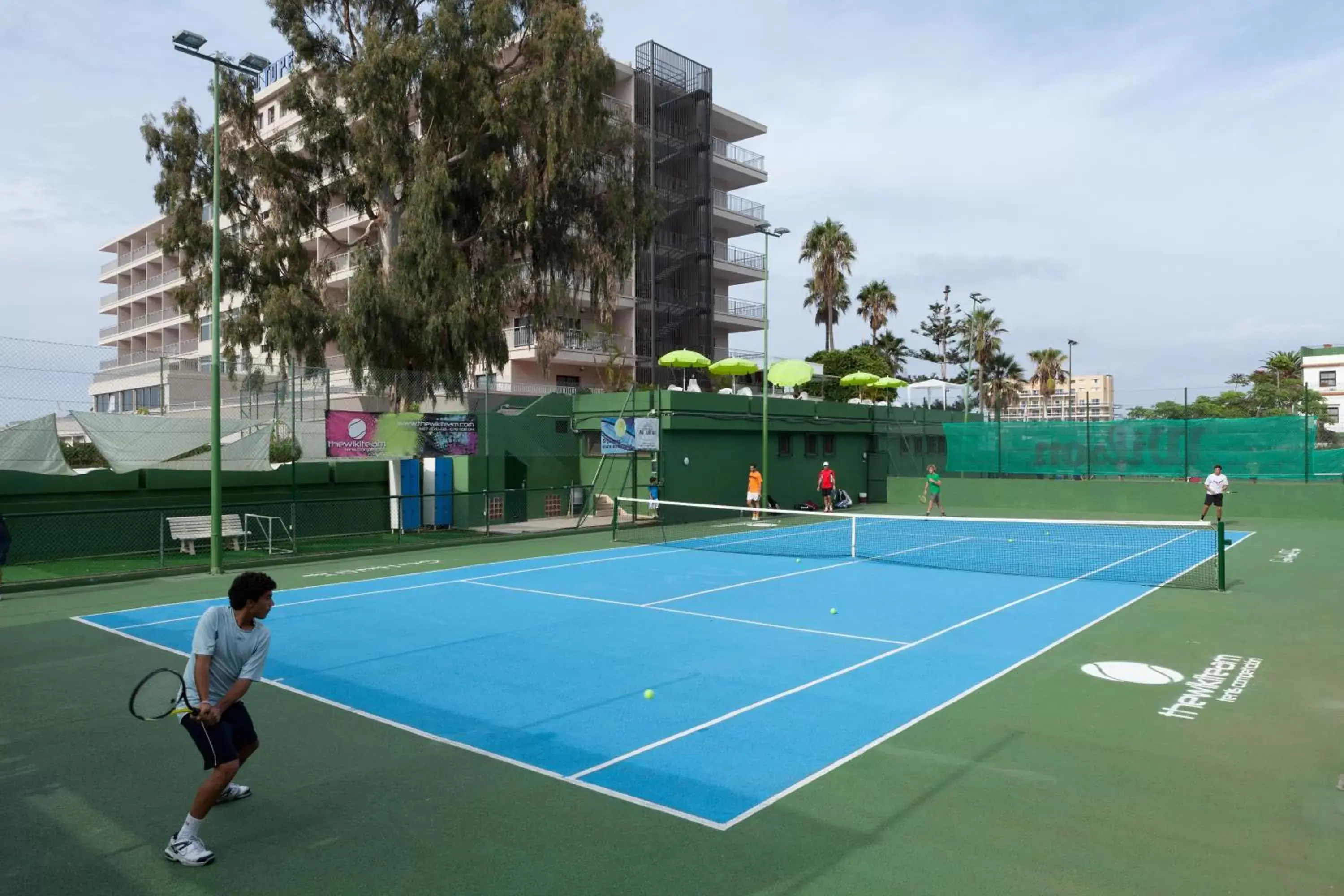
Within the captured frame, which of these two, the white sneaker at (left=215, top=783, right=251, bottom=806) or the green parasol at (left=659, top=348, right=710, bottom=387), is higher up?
the green parasol at (left=659, top=348, right=710, bottom=387)

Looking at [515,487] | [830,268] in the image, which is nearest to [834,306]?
[830,268]

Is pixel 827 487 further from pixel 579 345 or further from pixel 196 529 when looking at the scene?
pixel 579 345

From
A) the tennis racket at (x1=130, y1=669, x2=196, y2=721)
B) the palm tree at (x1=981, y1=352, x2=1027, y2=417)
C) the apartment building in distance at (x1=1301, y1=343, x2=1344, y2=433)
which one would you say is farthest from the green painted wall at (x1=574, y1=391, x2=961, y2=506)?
the apartment building in distance at (x1=1301, y1=343, x2=1344, y2=433)

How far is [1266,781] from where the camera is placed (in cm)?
614

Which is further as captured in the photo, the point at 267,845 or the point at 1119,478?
A: the point at 1119,478

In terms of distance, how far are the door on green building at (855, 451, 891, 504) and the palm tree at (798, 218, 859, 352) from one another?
2230cm

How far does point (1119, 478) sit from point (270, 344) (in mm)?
27243

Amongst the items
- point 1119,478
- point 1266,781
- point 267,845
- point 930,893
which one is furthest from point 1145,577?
point 1119,478

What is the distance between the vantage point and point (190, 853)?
196 inches

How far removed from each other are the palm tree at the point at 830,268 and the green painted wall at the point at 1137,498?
25570 millimetres

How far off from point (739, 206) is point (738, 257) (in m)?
3.10

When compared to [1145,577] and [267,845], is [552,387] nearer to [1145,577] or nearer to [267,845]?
[1145,577]

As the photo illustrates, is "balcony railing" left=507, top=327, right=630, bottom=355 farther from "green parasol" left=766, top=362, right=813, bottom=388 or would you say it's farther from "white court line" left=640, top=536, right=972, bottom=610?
"white court line" left=640, top=536, right=972, bottom=610

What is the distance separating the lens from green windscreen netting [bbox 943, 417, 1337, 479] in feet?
91.3
